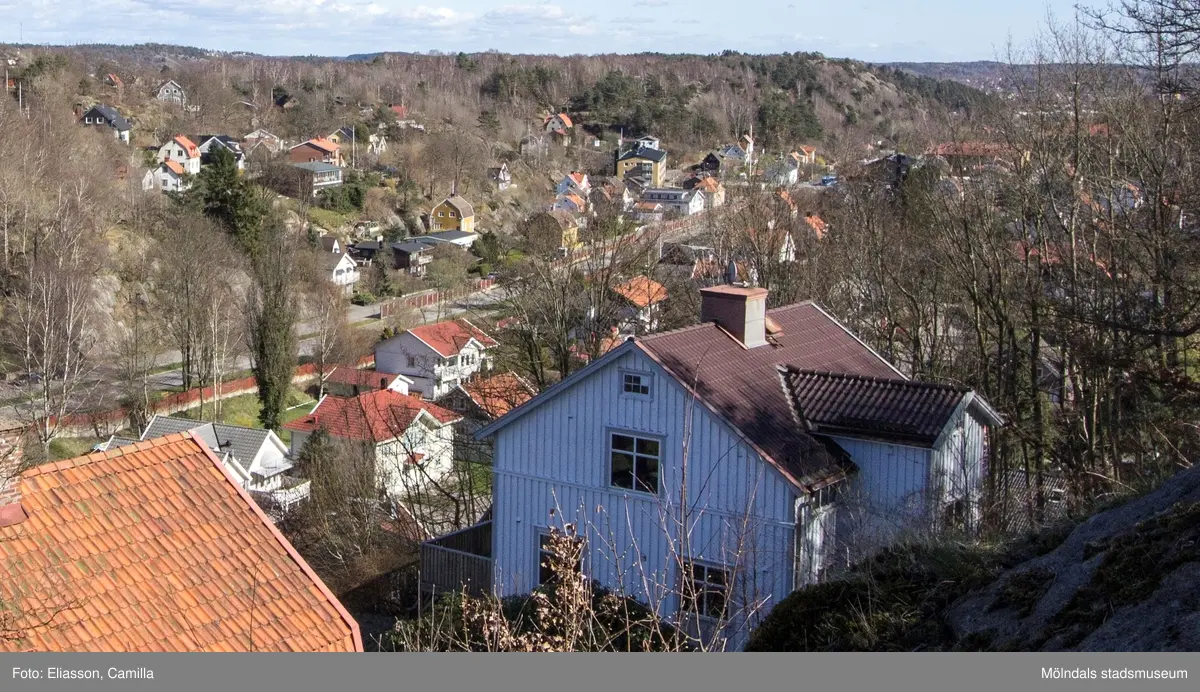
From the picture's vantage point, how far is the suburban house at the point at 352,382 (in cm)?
3594

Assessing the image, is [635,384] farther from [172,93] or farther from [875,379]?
[172,93]

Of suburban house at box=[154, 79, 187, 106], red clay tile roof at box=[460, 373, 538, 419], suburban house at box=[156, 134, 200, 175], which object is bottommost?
red clay tile roof at box=[460, 373, 538, 419]

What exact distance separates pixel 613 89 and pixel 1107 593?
350 ft

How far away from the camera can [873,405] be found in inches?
467

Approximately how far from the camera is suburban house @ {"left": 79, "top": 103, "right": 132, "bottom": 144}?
61.8 meters

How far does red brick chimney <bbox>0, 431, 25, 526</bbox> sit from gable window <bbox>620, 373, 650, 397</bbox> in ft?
22.7

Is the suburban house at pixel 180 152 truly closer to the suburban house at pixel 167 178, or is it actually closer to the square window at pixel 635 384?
the suburban house at pixel 167 178

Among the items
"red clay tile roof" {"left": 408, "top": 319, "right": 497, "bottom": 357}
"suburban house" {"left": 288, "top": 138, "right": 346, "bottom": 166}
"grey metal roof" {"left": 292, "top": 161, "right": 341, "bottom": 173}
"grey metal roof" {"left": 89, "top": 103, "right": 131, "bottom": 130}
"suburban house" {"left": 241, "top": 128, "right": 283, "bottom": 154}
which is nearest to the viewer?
"red clay tile roof" {"left": 408, "top": 319, "right": 497, "bottom": 357}

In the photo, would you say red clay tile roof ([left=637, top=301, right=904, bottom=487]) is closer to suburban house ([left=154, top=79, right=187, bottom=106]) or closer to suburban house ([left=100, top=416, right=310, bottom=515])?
suburban house ([left=100, top=416, right=310, bottom=515])

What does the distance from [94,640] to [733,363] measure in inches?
321

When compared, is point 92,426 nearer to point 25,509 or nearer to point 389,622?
point 389,622

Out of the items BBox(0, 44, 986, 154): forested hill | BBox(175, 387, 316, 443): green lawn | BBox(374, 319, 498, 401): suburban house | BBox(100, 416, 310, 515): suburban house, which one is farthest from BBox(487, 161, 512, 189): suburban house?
BBox(100, 416, 310, 515): suburban house

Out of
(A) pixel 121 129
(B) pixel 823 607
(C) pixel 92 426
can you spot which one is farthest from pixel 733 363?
(A) pixel 121 129

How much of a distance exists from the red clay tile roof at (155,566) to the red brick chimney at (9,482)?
37mm
